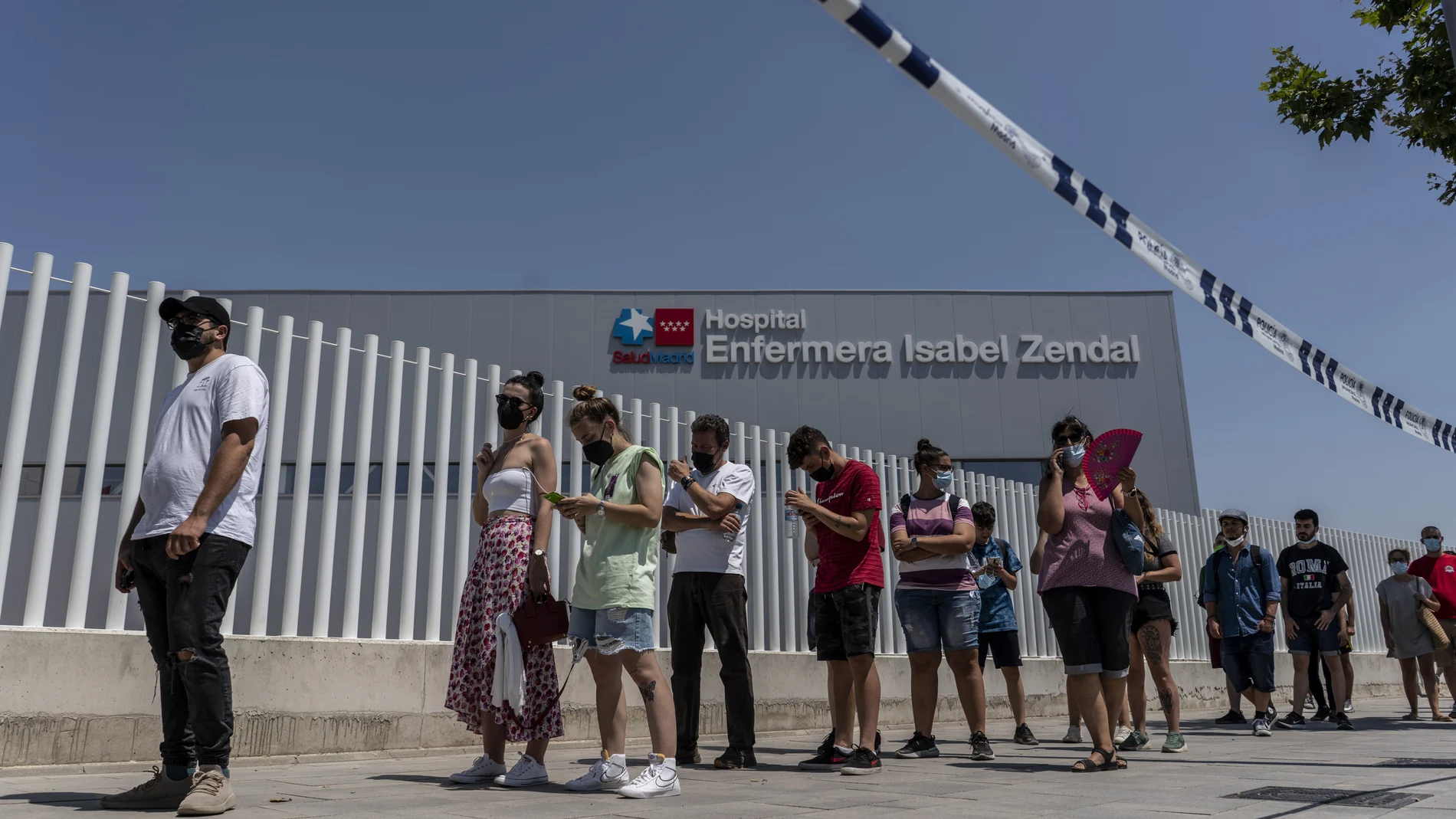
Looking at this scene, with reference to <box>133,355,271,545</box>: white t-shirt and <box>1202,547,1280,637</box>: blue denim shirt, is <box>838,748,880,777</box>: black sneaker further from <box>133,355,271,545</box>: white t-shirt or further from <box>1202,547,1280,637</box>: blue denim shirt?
<box>1202,547,1280,637</box>: blue denim shirt

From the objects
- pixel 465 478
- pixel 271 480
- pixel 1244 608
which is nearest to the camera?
pixel 271 480

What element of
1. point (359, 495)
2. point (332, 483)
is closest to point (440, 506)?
point (359, 495)

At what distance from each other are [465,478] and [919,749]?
331 cm

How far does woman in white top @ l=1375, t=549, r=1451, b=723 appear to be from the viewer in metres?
9.77

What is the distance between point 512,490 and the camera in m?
4.57

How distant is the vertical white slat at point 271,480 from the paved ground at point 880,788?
886mm

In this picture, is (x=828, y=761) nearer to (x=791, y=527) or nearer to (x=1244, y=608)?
(x=791, y=527)

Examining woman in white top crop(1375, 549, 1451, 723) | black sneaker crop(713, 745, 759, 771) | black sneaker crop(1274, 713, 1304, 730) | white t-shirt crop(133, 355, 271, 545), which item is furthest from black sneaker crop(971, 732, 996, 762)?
woman in white top crop(1375, 549, 1451, 723)

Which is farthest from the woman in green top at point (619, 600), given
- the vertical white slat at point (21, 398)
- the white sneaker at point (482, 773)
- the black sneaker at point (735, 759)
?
the vertical white slat at point (21, 398)

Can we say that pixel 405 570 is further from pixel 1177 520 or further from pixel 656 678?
pixel 1177 520

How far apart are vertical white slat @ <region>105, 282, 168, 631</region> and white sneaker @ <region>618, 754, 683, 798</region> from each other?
2.70m

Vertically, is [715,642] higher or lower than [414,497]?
lower

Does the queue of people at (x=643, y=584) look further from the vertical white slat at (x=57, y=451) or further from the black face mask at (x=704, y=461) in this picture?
the vertical white slat at (x=57, y=451)

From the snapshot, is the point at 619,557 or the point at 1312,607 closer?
the point at 619,557
